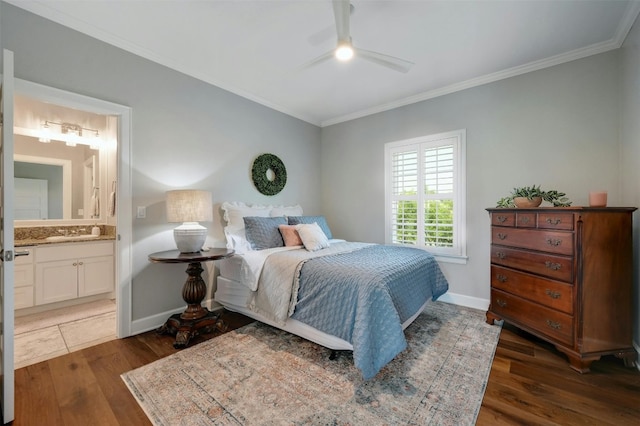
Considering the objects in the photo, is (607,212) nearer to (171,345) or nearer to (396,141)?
(396,141)

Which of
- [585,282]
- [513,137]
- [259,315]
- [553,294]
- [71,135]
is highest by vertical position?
[71,135]

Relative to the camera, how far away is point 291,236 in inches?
120

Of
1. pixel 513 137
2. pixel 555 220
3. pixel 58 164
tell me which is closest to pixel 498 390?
pixel 555 220

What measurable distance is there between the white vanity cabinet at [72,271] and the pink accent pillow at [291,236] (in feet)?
8.03

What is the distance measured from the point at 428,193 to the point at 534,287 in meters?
1.56

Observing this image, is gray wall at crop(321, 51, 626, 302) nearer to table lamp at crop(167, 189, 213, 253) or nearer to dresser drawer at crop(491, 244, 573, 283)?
dresser drawer at crop(491, 244, 573, 283)

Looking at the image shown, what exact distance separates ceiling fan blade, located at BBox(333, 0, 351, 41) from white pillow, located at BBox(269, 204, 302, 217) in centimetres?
234

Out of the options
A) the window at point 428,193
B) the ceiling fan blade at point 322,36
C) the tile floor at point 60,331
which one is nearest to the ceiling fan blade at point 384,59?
the ceiling fan blade at point 322,36

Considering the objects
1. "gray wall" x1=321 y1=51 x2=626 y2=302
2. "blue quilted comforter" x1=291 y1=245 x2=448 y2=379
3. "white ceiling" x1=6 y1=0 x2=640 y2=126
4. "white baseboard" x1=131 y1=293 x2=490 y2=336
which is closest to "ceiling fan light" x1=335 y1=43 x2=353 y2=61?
"white ceiling" x1=6 y1=0 x2=640 y2=126

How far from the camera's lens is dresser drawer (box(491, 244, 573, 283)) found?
2.07 metres

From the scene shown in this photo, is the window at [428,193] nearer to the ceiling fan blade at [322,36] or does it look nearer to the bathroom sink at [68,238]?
the ceiling fan blade at [322,36]

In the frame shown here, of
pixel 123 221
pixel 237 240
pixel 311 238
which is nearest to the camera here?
→ pixel 123 221

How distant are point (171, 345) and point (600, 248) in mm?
3486

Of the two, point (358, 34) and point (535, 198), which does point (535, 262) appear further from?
point (358, 34)
